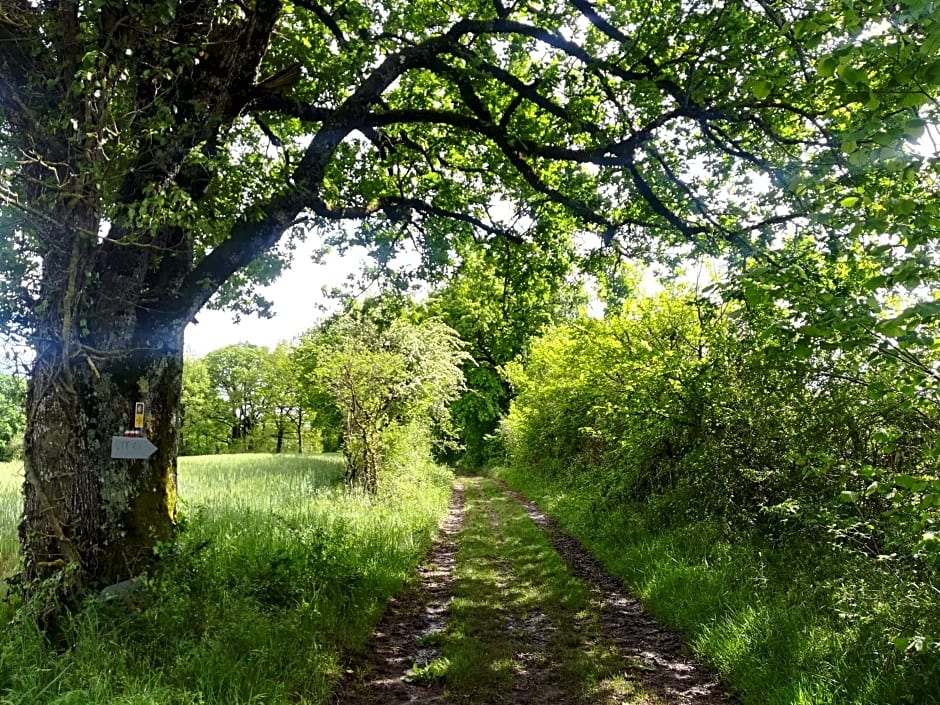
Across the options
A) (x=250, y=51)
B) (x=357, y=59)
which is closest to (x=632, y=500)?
(x=357, y=59)

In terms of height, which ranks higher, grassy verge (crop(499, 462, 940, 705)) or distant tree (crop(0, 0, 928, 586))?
distant tree (crop(0, 0, 928, 586))

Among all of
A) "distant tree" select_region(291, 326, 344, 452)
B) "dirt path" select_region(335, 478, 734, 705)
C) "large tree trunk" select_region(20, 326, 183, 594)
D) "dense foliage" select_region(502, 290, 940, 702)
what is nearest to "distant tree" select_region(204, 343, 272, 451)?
"distant tree" select_region(291, 326, 344, 452)

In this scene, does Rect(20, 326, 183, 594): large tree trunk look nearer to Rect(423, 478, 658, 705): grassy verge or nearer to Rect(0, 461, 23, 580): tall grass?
Rect(0, 461, 23, 580): tall grass

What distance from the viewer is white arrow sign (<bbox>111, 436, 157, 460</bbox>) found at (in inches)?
200

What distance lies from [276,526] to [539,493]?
10.3 m

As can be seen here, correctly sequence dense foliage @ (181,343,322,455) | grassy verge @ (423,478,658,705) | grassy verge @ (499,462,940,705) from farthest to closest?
dense foliage @ (181,343,322,455) < grassy verge @ (423,478,658,705) < grassy verge @ (499,462,940,705)

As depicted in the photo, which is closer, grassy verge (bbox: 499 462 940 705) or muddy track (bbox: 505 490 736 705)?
grassy verge (bbox: 499 462 940 705)

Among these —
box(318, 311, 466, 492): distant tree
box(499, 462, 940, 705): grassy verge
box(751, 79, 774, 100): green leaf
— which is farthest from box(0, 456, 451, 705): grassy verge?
box(751, 79, 774, 100): green leaf

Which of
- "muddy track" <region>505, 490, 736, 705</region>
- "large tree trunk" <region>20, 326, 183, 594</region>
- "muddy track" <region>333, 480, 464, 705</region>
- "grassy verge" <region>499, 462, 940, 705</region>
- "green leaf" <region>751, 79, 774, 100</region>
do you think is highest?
"green leaf" <region>751, 79, 774, 100</region>

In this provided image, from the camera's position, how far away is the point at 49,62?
423 centimetres

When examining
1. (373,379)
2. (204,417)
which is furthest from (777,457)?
(204,417)

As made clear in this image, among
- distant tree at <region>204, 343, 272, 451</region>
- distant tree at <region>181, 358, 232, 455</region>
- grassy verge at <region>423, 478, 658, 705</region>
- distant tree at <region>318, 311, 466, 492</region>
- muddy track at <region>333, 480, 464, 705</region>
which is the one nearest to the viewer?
muddy track at <region>333, 480, 464, 705</region>

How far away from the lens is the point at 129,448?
5086 mm

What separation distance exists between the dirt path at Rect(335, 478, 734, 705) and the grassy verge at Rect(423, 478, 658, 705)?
0.04 ft
